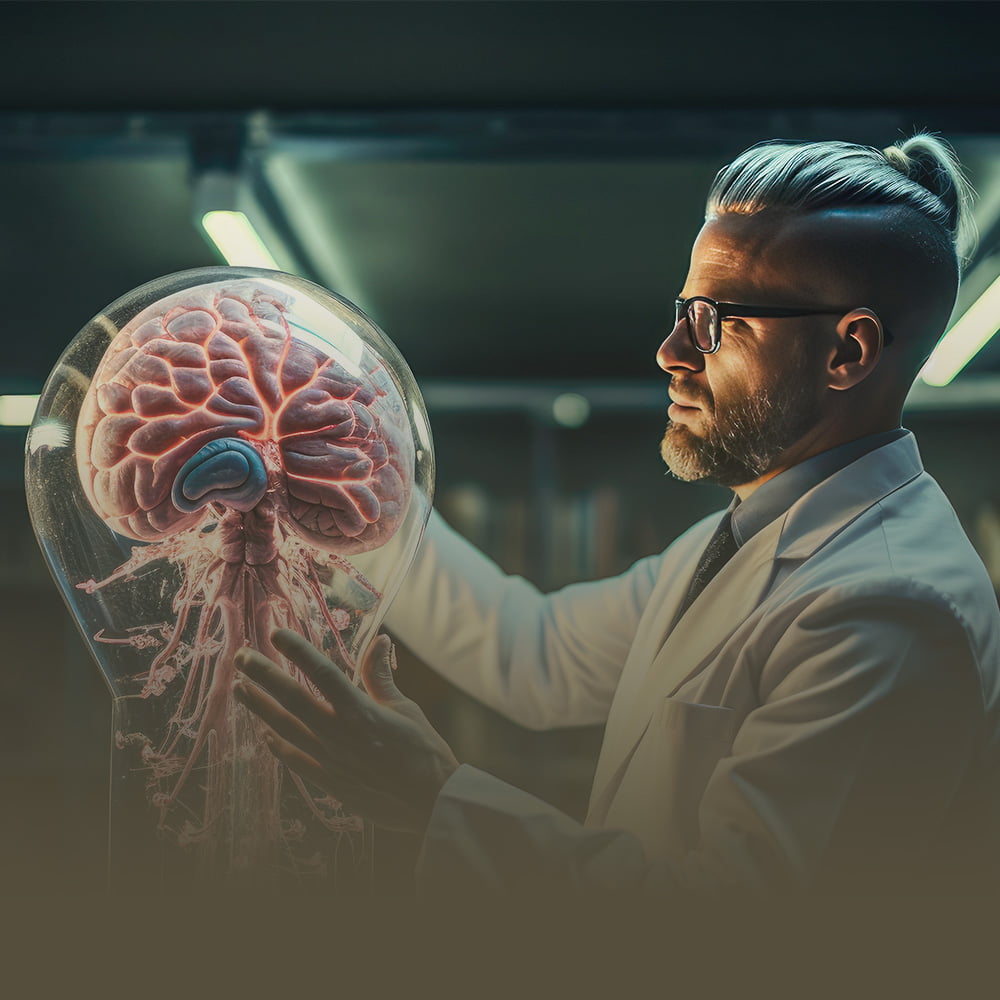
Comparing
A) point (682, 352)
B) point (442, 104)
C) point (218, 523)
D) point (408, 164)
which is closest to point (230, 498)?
point (218, 523)

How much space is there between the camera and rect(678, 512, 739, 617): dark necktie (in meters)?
0.94

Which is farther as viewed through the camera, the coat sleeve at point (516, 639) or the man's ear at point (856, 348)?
the coat sleeve at point (516, 639)

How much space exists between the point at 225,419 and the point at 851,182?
0.54 metres

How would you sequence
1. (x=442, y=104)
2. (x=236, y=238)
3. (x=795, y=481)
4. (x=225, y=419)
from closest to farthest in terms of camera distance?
(x=225, y=419)
(x=795, y=481)
(x=442, y=104)
(x=236, y=238)

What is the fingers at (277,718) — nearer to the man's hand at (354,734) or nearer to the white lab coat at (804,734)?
the man's hand at (354,734)

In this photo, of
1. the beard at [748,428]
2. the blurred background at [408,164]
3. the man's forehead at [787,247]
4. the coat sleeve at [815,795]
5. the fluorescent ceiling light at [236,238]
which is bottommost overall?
the coat sleeve at [815,795]

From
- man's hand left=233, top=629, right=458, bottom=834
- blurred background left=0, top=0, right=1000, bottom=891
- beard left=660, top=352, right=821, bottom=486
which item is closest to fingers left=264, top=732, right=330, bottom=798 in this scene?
man's hand left=233, top=629, right=458, bottom=834

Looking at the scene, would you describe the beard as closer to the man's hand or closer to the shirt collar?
the shirt collar

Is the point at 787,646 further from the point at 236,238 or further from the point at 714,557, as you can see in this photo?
the point at 236,238

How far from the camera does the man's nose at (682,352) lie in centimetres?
81

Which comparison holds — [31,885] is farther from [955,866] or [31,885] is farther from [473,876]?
[955,866]

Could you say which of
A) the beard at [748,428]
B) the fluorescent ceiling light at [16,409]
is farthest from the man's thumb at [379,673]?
the fluorescent ceiling light at [16,409]

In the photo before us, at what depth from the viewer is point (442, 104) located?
42.8 inches

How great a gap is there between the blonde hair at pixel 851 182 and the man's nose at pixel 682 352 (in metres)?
0.11
